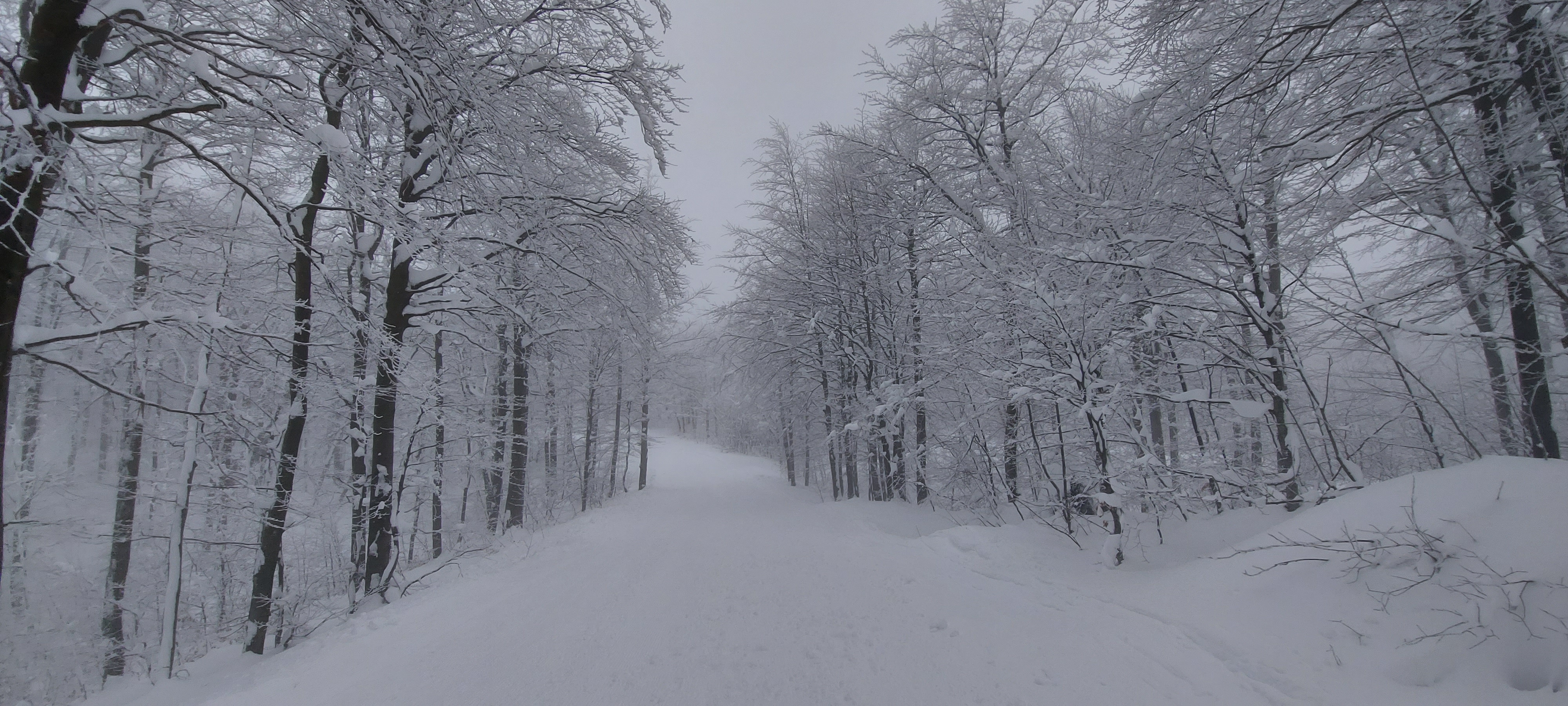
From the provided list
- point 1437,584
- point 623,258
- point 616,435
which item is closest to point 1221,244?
point 1437,584

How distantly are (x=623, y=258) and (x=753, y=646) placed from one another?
5.23 m

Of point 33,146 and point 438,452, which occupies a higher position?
point 33,146

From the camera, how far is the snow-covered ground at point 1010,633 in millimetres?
2865

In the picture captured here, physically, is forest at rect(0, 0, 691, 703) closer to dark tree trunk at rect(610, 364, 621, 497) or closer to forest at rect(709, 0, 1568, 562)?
forest at rect(709, 0, 1568, 562)

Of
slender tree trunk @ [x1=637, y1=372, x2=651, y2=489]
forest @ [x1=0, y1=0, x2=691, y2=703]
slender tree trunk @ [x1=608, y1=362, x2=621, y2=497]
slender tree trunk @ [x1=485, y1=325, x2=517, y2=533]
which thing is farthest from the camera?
slender tree trunk @ [x1=637, y1=372, x2=651, y2=489]

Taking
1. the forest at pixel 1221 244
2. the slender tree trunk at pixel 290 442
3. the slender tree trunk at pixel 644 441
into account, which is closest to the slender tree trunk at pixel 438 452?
the slender tree trunk at pixel 290 442

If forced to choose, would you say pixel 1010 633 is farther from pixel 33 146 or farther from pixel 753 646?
pixel 33 146

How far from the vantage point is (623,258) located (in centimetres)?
724

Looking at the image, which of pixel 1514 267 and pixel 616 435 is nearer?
pixel 1514 267

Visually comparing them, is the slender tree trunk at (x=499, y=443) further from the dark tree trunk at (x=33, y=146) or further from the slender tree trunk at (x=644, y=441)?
the dark tree trunk at (x=33, y=146)

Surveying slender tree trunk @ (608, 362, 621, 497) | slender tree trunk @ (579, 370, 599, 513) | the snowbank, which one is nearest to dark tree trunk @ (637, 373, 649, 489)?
slender tree trunk @ (608, 362, 621, 497)

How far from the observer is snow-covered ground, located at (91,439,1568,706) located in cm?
287

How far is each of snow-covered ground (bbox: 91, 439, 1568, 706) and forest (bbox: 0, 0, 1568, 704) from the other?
668mm

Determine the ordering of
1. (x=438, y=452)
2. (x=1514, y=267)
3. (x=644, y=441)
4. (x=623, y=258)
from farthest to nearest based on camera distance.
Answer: (x=644, y=441) < (x=438, y=452) < (x=623, y=258) < (x=1514, y=267)
